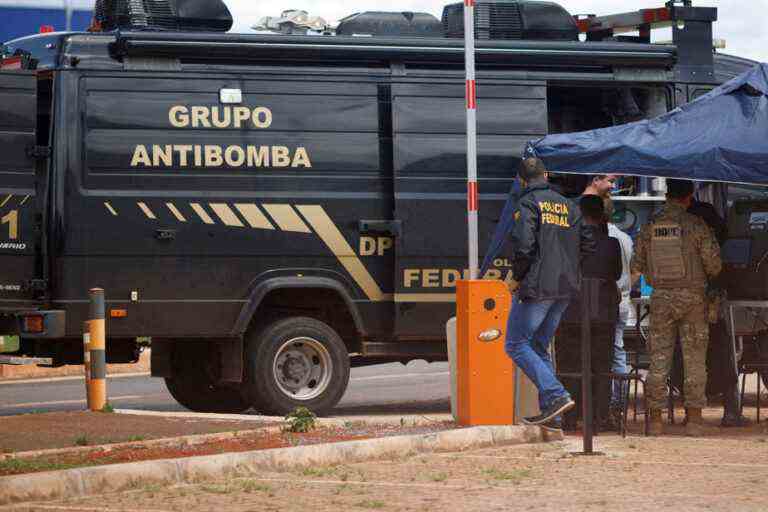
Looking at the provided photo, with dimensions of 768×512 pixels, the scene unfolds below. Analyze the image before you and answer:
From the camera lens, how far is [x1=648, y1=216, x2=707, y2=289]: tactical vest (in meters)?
12.9

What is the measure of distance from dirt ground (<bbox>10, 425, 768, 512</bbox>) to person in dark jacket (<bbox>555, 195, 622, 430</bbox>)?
4.31 feet

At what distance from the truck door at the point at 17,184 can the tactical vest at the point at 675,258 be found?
16.1 ft

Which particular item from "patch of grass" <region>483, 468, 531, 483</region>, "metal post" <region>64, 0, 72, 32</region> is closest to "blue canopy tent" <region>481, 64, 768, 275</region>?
"patch of grass" <region>483, 468, 531, 483</region>

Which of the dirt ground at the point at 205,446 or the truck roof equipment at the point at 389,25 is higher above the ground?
the truck roof equipment at the point at 389,25

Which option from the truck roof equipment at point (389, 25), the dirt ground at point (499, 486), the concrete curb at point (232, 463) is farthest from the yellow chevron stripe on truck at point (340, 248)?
the dirt ground at point (499, 486)

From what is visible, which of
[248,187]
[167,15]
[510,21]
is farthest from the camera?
[510,21]

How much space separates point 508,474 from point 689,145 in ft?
12.3

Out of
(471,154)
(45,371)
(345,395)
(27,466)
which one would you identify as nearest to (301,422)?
(471,154)

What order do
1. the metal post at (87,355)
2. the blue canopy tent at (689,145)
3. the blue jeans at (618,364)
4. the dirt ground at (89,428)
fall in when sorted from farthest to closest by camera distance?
the metal post at (87,355), the blue jeans at (618,364), the blue canopy tent at (689,145), the dirt ground at (89,428)

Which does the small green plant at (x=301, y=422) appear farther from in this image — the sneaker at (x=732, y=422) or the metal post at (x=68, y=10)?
the metal post at (x=68, y=10)

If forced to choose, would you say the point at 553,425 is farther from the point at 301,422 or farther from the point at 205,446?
the point at 205,446

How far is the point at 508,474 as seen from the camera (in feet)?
32.9

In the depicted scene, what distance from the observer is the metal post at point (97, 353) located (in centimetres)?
1308

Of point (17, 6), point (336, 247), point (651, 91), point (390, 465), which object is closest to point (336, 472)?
point (390, 465)
